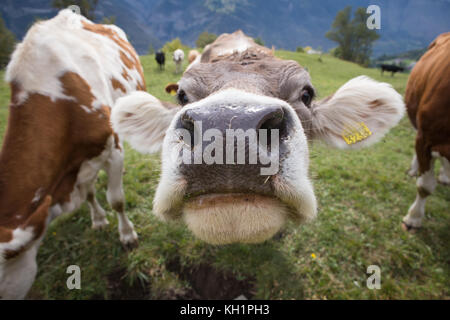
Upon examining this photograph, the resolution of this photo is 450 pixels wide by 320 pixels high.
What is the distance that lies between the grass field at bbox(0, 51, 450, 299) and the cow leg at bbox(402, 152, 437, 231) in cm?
14

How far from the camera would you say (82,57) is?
2967mm

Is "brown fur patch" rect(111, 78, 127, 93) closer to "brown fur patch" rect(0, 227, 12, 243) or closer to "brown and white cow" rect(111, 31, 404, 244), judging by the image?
"brown fur patch" rect(0, 227, 12, 243)

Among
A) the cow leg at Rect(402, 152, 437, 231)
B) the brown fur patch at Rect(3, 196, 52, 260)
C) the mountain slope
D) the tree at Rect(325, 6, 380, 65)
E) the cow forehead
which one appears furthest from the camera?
the tree at Rect(325, 6, 380, 65)

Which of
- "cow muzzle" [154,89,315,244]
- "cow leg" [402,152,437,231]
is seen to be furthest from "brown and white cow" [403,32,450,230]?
"cow muzzle" [154,89,315,244]

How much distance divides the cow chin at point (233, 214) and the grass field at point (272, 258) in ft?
4.69

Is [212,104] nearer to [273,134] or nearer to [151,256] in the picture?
[273,134]

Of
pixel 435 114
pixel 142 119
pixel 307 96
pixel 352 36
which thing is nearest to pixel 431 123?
pixel 435 114

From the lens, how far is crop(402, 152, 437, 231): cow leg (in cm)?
333

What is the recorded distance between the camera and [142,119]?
2.59m

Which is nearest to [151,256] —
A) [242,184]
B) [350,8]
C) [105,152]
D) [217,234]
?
[105,152]

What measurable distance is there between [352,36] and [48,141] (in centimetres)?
3753

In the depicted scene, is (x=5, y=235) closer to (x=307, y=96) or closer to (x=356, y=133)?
(x=307, y=96)

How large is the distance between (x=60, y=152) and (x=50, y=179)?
0.29 meters
